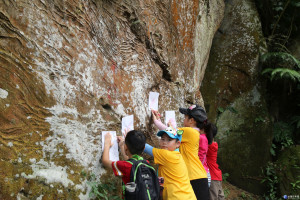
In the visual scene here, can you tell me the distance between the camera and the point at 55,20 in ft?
8.71

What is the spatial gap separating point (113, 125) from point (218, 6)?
17.5 ft

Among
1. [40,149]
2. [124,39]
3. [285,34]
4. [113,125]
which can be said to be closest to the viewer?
[40,149]

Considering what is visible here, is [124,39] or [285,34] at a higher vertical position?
[285,34]

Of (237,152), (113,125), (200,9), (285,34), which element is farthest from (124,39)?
(285,34)

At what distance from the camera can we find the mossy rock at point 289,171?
6080mm

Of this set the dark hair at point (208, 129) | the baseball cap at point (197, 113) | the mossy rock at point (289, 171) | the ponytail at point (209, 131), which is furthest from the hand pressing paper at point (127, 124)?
the mossy rock at point (289, 171)

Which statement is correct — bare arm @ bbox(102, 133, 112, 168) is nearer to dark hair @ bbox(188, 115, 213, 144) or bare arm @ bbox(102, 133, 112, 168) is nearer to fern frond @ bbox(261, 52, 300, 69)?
dark hair @ bbox(188, 115, 213, 144)

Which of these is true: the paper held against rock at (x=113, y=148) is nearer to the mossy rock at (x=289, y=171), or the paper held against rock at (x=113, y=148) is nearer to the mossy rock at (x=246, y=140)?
the mossy rock at (x=246, y=140)

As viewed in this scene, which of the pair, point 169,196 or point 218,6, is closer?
point 169,196

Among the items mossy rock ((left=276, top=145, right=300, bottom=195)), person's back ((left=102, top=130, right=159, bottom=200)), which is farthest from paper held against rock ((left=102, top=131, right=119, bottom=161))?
mossy rock ((left=276, top=145, right=300, bottom=195))

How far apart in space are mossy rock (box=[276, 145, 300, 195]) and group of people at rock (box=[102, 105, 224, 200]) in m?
3.52

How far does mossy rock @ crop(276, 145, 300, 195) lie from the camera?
608 centimetres

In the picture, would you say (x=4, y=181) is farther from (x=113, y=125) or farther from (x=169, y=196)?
(x=169, y=196)

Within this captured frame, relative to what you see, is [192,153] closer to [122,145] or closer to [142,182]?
[122,145]
